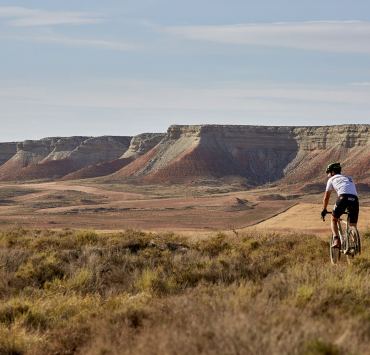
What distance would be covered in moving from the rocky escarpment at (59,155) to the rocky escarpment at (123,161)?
397 inches

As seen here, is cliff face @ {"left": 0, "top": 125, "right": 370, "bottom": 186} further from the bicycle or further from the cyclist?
the cyclist

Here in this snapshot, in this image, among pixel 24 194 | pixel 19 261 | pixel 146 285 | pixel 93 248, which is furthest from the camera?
pixel 24 194

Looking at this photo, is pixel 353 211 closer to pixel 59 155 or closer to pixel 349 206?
pixel 349 206

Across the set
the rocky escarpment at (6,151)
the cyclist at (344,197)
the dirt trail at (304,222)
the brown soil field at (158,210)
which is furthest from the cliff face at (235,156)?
the cyclist at (344,197)

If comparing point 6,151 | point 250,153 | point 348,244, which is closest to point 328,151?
point 250,153

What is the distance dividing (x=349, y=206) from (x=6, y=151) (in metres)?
169

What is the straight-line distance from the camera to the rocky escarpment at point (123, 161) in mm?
132750

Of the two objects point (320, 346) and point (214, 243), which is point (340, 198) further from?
point (320, 346)

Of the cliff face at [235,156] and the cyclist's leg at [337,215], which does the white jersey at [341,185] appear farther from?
the cliff face at [235,156]

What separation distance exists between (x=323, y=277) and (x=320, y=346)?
11.7ft

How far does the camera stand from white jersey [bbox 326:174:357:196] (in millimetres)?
10375

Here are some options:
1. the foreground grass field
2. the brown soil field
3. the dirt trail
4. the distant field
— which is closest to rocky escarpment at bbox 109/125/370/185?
the brown soil field

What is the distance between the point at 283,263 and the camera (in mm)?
10695

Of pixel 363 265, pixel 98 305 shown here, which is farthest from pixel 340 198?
pixel 98 305
